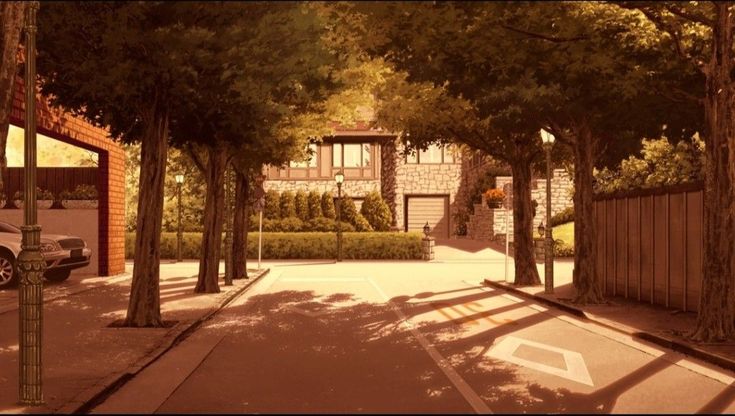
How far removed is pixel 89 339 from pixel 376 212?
3796cm

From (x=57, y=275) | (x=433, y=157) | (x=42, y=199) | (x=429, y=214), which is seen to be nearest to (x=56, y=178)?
(x=42, y=199)

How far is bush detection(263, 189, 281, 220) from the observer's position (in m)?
50.3

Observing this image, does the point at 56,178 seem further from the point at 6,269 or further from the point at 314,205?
the point at 314,205

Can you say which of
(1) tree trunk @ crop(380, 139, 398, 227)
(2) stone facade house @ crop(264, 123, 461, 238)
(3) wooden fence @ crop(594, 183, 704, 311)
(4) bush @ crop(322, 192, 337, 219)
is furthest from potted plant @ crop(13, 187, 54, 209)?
(1) tree trunk @ crop(380, 139, 398, 227)

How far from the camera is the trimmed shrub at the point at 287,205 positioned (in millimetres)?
50656

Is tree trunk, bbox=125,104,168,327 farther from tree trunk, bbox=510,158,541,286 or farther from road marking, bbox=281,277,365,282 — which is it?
road marking, bbox=281,277,365,282

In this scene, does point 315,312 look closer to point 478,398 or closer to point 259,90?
point 259,90

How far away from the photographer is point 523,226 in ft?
78.9

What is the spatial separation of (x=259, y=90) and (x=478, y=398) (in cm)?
693

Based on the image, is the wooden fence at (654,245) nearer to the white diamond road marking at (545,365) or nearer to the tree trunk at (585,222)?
the tree trunk at (585,222)

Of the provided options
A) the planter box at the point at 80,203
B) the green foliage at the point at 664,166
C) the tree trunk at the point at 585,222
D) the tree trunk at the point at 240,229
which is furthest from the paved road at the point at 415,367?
the green foliage at the point at 664,166

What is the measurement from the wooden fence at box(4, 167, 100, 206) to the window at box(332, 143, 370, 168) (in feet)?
88.5

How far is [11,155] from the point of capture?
68812mm

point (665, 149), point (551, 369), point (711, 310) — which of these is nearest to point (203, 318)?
point (551, 369)
